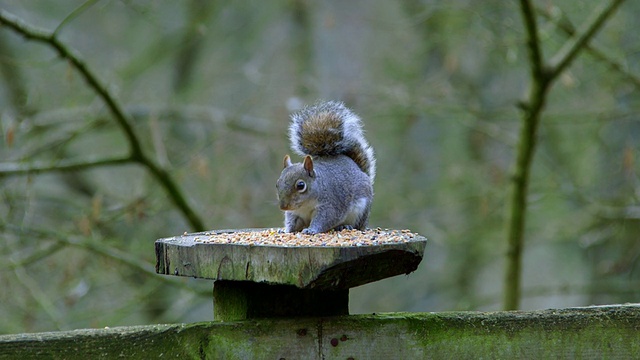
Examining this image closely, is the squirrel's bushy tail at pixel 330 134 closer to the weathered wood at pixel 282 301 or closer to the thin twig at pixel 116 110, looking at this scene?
the weathered wood at pixel 282 301

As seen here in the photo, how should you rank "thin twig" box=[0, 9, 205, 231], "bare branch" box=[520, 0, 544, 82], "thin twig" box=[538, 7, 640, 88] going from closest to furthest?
"thin twig" box=[0, 9, 205, 231], "bare branch" box=[520, 0, 544, 82], "thin twig" box=[538, 7, 640, 88]

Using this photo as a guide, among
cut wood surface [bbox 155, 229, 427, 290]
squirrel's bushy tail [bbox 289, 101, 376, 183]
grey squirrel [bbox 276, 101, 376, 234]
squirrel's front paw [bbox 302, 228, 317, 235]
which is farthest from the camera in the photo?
squirrel's bushy tail [bbox 289, 101, 376, 183]

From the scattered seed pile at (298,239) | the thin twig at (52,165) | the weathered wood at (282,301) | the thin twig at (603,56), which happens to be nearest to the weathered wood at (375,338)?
the weathered wood at (282,301)

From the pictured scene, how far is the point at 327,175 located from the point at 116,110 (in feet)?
6.87

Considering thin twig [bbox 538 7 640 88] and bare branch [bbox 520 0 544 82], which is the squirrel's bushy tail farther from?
thin twig [bbox 538 7 640 88]

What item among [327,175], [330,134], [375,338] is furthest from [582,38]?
[375,338]

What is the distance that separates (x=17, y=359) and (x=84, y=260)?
369 cm

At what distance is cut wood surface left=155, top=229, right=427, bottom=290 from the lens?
1.50 m

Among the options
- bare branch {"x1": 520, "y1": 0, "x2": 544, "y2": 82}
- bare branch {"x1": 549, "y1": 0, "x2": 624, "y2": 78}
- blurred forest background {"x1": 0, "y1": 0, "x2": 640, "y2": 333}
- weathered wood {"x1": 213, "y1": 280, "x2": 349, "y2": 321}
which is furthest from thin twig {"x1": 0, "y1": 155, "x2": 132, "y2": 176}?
weathered wood {"x1": 213, "y1": 280, "x2": 349, "y2": 321}

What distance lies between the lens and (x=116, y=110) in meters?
4.20

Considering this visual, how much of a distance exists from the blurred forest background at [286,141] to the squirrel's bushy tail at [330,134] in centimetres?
178

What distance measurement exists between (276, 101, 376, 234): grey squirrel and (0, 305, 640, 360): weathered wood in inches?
23.1

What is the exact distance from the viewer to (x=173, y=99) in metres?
5.81

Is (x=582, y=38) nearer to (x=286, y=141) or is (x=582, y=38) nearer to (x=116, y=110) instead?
(x=286, y=141)
